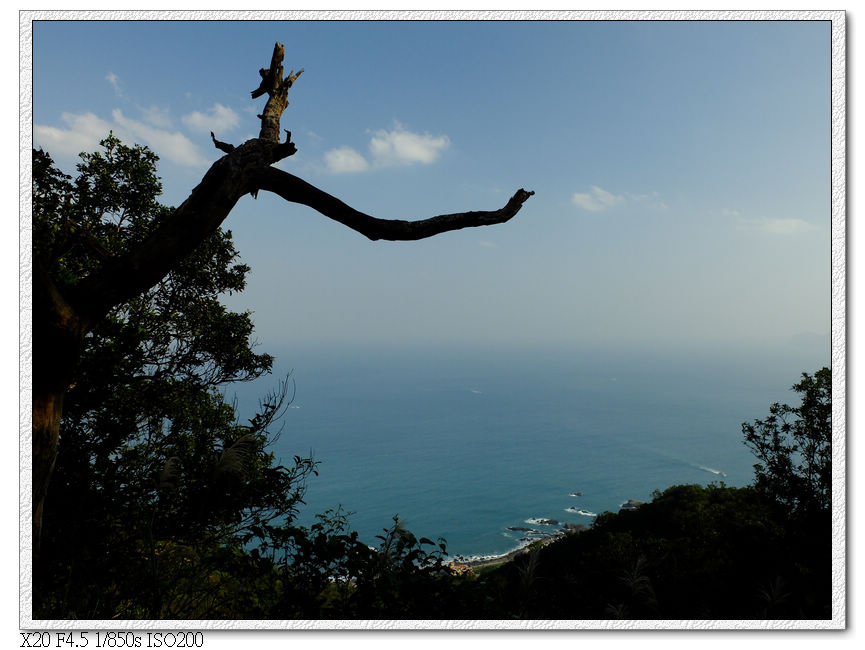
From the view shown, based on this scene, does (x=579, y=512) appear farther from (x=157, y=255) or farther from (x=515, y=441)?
(x=157, y=255)

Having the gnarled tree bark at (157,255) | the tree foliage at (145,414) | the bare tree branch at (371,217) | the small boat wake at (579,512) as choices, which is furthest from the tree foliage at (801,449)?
the small boat wake at (579,512)

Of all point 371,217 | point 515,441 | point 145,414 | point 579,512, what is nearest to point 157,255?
point 371,217

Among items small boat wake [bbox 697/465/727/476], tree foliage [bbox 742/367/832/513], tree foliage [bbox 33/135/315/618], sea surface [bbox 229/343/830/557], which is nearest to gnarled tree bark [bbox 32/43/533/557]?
tree foliage [bbox 33/135/315/618]

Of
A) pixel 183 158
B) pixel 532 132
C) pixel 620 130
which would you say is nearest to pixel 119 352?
pixel 183 158

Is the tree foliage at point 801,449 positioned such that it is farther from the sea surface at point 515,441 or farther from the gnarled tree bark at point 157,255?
Answer: the sea surface at point 515,441

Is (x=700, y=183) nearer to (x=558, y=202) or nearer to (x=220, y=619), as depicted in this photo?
(x=558, y=202)

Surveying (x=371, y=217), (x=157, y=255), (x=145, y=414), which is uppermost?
(x=371, y=217)

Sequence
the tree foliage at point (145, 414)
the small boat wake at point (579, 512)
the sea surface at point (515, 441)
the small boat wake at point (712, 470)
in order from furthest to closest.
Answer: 1. the small boat wake at point (712, 470)
2. the small boat wake at point (579, 512)
3. the sea surface at point (515, 441)
4. the tree foliage at point (145, 414)

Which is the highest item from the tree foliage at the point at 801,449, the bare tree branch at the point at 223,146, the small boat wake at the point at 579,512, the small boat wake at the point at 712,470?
the bare tree branch at the point at 223,146
